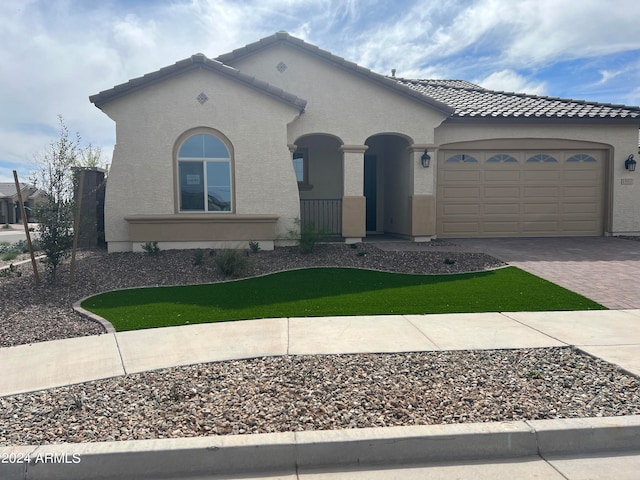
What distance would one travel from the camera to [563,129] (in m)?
14.5

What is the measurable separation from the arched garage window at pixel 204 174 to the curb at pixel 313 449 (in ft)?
30.3

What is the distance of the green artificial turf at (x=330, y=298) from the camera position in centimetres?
702

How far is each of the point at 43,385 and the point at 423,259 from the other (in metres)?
8.61

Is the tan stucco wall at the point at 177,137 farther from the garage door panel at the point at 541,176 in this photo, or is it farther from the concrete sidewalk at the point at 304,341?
the garage door panel at the point at 541,176

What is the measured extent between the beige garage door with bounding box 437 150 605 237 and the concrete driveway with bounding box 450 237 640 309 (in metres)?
0.64

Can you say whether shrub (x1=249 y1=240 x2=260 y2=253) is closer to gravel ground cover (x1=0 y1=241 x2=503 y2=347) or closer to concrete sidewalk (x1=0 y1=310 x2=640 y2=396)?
gravel ground cover (x1=0 y1=241 x2=503 y2=347)

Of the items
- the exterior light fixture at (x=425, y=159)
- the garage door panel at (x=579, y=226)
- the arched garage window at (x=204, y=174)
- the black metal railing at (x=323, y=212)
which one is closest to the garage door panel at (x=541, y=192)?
the garage door panel at (x=579, y=226)

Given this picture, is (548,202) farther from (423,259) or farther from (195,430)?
(195,430)

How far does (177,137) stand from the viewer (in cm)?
1171

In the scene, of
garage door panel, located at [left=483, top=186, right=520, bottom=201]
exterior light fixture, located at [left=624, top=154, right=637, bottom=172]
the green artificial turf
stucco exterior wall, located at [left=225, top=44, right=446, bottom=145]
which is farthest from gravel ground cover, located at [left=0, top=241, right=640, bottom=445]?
exterior light fixture, located at [left=624, top=154, right=637, bottom=172]

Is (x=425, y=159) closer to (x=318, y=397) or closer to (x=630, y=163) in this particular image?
(x=630, y=163)

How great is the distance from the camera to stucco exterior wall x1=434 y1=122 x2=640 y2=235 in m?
14.3

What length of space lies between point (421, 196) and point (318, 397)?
1052 cm

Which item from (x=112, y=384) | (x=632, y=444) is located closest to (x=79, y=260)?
(x=112, y=384)
